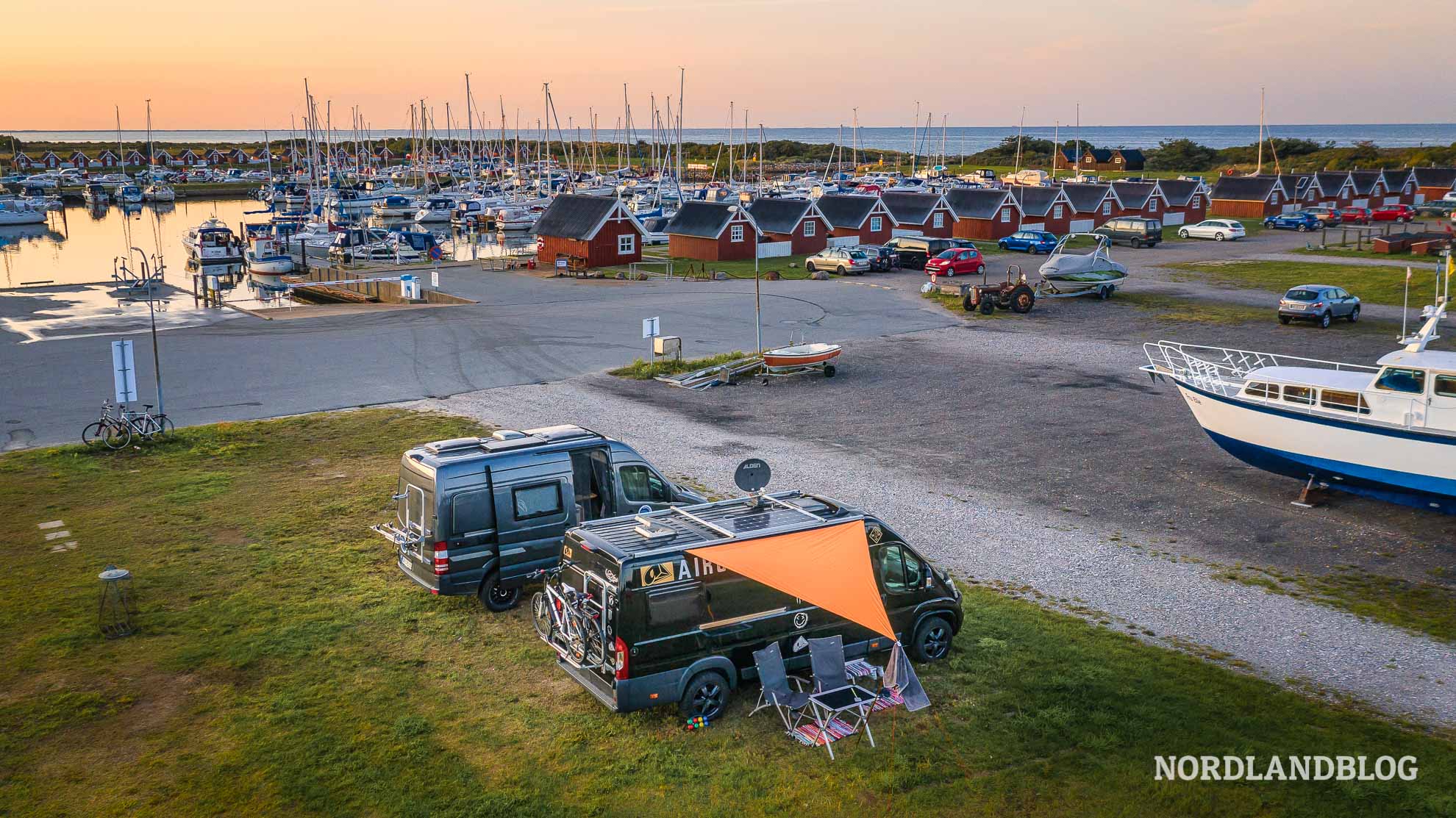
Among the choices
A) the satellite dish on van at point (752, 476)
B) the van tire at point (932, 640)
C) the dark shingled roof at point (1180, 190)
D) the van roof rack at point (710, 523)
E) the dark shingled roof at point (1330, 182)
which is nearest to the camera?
the van roof rack at point (710, 523)

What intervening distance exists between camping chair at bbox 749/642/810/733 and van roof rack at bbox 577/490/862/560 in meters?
1.28

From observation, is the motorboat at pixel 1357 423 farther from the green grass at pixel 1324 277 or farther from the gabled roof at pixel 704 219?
the gabled roof at pixel 704 219

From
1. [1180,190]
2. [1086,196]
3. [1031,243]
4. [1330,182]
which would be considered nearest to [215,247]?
[1031,243]

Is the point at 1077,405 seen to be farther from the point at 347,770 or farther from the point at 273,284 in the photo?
the point at 273,284

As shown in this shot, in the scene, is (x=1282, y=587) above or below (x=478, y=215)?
below

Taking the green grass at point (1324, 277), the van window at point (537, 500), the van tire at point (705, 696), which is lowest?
the van tire at point (705, 696)

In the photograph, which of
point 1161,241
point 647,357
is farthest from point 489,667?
point 1161,241

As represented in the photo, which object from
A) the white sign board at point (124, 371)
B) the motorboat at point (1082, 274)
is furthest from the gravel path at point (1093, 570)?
the motorboat at point (1082, 274)

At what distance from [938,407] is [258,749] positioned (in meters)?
19.3

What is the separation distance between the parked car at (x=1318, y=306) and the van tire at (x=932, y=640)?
1247 inches

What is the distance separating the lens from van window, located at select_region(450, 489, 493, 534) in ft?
46.1

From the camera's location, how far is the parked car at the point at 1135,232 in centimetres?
6519

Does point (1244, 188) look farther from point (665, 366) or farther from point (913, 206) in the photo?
point (665, 366)

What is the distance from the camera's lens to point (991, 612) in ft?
46.3
